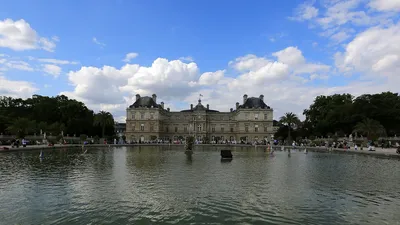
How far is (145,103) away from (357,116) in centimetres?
5569

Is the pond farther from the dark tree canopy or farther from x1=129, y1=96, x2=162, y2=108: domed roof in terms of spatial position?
x1=129, y1=96, x2=162, y2=108: domed roof

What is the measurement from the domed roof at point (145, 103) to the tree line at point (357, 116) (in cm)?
3689

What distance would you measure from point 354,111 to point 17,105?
244ft

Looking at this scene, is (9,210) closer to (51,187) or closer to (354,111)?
(51,187)

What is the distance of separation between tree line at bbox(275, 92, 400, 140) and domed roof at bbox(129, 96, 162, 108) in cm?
3689

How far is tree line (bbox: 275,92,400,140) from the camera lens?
2089 inches

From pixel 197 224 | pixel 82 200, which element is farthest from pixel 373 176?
pixel 82 200

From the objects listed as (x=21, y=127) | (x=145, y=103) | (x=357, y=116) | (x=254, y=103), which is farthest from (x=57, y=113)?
(x=357, y=116)

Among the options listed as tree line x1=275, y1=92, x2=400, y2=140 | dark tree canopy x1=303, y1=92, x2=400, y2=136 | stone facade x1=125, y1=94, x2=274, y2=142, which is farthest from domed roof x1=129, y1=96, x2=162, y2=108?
dark tree canopy x1=303, y1=92, x2=400, y2=136

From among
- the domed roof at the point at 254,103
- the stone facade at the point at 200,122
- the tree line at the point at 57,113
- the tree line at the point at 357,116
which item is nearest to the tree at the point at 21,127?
the tree line at the point at 57,113

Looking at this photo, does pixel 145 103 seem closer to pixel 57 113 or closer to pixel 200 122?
pixel 200 122

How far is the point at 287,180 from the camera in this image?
16.0 metres

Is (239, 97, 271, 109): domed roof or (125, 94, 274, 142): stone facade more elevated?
(239, 97, 271, 109): domed roof

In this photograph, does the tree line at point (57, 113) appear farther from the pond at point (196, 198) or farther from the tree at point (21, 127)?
the pond at point (196, 198)
